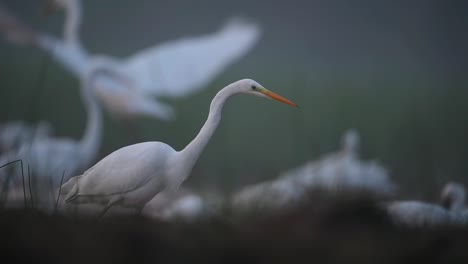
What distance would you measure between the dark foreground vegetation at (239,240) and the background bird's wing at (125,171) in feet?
3.75

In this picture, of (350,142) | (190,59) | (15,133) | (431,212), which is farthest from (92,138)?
(431,212)

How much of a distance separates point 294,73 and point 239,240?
624cm

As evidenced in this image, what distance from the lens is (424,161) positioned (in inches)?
124

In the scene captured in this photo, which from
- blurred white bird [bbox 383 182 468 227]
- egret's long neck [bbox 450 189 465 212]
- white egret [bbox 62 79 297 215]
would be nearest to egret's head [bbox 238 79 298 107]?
white egret [bbox 62 79 297 215]

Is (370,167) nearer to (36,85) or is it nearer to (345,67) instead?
(345,67)

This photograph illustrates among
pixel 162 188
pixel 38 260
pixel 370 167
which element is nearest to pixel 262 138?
pixel 370 167

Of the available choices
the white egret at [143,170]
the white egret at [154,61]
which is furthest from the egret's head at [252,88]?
the white egret at [154,61]

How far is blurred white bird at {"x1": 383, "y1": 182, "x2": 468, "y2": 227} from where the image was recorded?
A: 249cm

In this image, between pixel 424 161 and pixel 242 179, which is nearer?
pixel 424 161

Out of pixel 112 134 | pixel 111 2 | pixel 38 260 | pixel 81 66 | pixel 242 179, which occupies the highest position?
pixel 111 2

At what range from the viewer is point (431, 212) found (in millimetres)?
2959

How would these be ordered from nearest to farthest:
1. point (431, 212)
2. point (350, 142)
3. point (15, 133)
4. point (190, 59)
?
1. point (431, 212)
2. point (15, 133)
3. point (350, 142)
4. point (190, 59)

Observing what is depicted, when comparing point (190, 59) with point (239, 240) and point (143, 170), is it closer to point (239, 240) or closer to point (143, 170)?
point (143, 170)

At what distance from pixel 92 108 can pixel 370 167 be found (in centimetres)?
274
